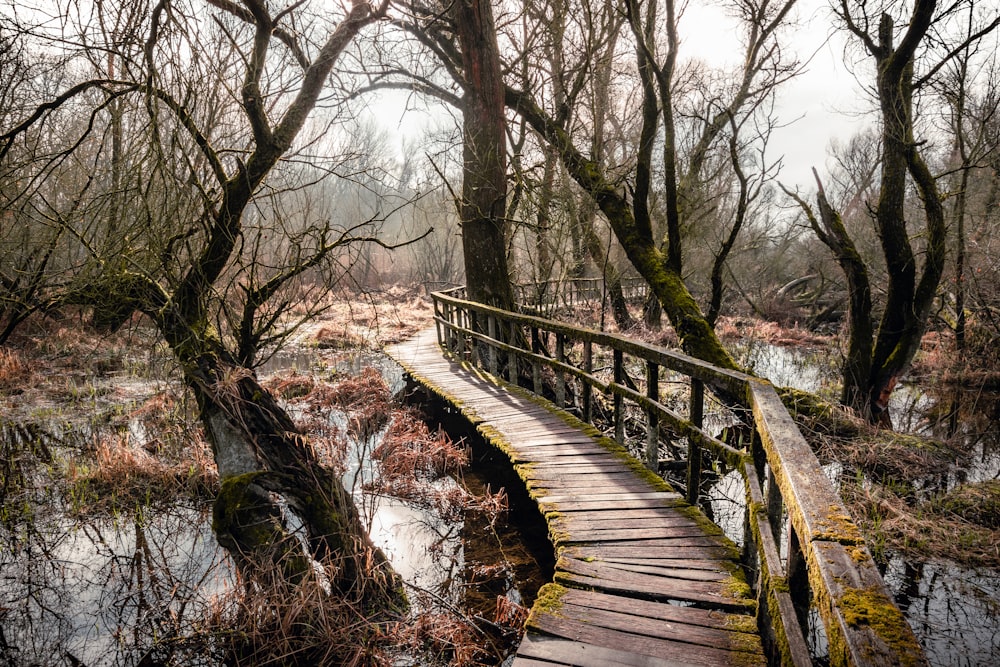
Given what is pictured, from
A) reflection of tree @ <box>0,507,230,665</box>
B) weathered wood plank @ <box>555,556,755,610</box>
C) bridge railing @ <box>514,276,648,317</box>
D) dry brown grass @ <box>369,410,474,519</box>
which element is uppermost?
bridge railing @ <box>514,276,648,317</box>

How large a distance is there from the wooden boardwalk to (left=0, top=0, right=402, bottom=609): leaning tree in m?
1.72

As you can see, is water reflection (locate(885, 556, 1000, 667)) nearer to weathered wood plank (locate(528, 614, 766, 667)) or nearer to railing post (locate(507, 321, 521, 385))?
weathered wood plank (locate(528, 614, 766, 667))

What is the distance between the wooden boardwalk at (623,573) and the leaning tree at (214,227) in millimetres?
1720

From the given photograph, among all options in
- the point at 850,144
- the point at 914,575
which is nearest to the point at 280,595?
the point at 914,575

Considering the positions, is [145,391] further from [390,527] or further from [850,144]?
[850,144]

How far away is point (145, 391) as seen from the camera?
11500 millimetres

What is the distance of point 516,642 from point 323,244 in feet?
12.3

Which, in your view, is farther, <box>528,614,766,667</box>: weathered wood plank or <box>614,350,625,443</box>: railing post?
<box>614,350,625,443</box>: railing post

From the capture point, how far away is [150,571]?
564cm

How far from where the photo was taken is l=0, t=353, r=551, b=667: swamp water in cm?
462

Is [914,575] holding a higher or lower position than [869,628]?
lower

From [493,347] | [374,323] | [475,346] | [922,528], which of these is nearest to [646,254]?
[493,347]

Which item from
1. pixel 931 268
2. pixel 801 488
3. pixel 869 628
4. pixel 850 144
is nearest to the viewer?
pixel 869 628

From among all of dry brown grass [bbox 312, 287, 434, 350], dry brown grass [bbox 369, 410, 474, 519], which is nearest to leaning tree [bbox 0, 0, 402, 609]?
dry brown grass [bbox 369, 410, 474, 519]
